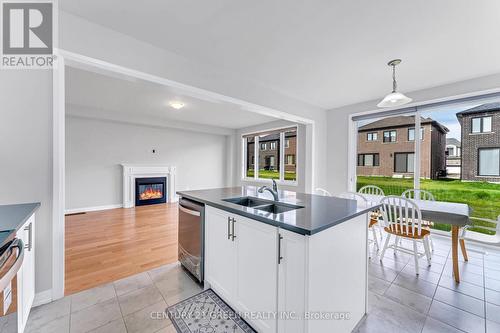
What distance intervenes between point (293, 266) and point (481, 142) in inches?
152

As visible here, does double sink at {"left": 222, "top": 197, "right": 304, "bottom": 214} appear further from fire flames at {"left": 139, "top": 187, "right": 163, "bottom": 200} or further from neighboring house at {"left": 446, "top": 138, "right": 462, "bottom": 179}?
fire flames at {"left": 139, "top": 187, "right": 163, "bottom": 200}

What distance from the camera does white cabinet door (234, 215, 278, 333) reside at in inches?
52.6

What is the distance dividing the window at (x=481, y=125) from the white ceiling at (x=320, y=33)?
0.67m

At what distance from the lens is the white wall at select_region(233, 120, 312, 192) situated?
500cm

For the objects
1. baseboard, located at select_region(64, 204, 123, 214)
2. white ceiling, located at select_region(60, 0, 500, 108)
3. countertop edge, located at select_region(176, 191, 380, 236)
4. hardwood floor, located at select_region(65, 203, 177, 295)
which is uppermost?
white ceiling, located at select_region(60, 0, 500, 108)

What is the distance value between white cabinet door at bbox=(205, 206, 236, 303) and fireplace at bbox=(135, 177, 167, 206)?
4.49m

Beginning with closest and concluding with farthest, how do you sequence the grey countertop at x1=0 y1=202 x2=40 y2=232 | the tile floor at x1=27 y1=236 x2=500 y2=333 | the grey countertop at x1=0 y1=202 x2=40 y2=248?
the grey countertop at x1=0 y1=202 x2=40 y2=248 → the grey countertop at x1=0 y1=202 x2=40 y2=232 → the tile floor at x1=27 y1=236 x2=500 y2=333

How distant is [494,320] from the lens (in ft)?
5.46

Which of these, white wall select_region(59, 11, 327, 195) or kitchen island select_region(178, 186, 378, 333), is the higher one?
white wall select_region(59, 11, 327, 195)

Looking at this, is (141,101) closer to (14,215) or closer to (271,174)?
(14,215)

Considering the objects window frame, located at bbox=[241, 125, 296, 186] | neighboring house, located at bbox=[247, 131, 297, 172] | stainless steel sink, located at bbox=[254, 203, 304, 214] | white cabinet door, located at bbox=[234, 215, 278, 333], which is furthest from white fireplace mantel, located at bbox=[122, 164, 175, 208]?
white cabinet door, located at bbox=[234, 215, 278, 333]

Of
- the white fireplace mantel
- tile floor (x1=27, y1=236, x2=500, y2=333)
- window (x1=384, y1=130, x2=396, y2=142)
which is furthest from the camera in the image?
the white fireplace mantel

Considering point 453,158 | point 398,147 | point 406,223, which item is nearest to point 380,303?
point 406,223

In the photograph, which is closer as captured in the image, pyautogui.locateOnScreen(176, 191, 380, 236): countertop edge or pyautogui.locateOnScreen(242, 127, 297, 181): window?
pyautogui.locateOnScreen(176, 191, 380, 236): countertop edge
